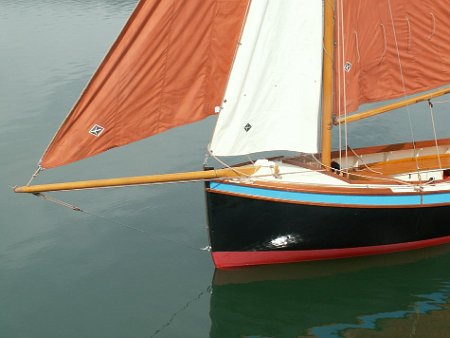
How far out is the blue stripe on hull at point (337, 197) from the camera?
13070mm

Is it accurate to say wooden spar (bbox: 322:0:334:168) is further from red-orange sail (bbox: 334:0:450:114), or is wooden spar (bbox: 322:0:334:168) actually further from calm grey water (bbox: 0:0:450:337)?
calm grey water (bbox: 0:0:450:337)

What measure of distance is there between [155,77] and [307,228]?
507 centimetres

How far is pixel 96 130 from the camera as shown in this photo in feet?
36.3

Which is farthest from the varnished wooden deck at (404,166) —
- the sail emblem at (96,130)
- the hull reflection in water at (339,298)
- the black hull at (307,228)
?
the sail emblem at (96,130)

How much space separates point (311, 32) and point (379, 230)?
503cm

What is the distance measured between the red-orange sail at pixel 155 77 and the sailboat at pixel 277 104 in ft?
0.07

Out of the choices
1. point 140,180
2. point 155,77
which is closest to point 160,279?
point 140,180

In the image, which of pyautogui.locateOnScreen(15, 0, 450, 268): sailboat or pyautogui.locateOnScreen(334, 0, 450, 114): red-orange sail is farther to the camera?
pyautogui.locateOnScreen(334, 0, 450, 114): red-orange sail

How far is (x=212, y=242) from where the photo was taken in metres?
13.8

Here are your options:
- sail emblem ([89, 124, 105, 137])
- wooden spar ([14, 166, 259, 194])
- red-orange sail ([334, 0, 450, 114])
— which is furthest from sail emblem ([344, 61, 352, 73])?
sail emblem ([89, 124, 105, 137])

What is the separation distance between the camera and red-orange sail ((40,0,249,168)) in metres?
10.9

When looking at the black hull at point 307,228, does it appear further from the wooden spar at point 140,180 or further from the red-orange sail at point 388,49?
the red-orange sail at point 388,49

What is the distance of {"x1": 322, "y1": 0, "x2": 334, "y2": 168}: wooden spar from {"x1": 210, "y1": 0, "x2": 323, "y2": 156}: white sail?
13 centimetres

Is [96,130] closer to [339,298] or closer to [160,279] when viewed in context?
[160,279]
